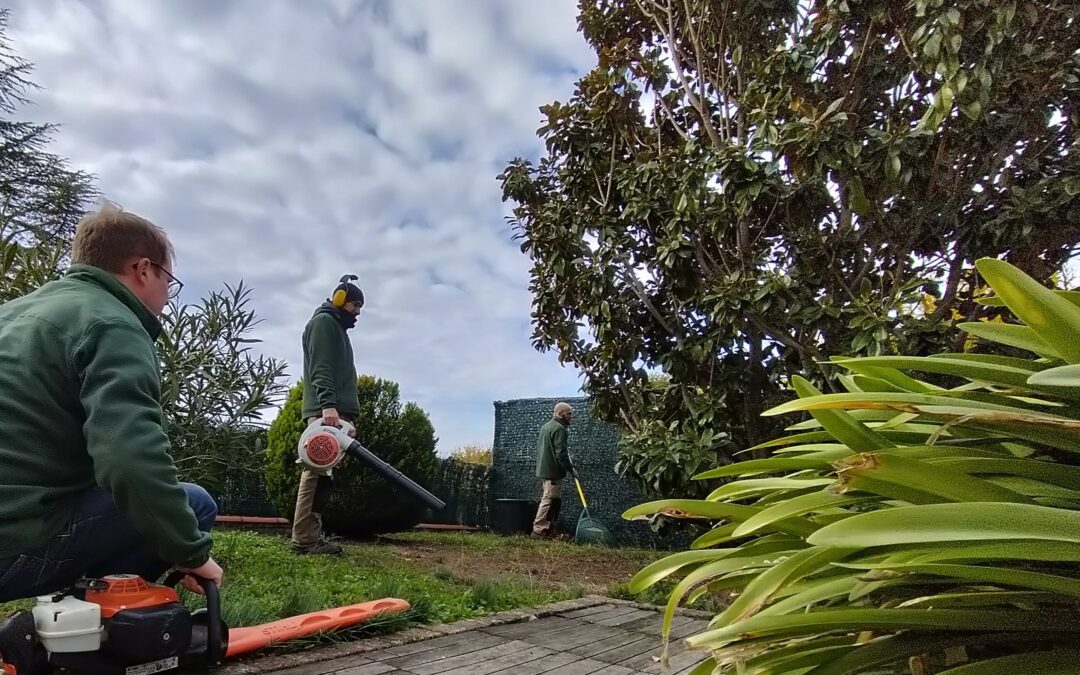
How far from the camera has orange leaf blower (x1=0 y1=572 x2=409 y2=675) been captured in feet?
4.21

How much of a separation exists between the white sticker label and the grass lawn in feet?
1.89

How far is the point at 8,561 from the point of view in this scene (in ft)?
4.44

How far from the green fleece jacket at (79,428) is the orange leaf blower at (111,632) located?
10 cm

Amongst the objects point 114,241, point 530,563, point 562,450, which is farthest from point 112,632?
point 562,450

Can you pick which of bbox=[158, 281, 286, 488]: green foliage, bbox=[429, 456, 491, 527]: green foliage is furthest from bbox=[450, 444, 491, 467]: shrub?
bbox=[158, 281, 286, 488]: green foliage

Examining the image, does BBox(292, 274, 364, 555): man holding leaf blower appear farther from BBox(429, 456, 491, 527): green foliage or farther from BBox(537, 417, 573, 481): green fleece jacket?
BBox(429, 456, 491, 527): green foliage

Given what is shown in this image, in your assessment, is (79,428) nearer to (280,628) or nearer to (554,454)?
(280,628)

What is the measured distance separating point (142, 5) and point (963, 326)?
3.77 m

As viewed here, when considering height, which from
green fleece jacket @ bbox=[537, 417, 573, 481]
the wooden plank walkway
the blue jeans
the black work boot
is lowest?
the wooden plank walkway

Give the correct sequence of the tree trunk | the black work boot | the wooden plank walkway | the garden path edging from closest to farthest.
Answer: the black work boot < the garden path edging < the wooden plank walkway < the tree trunk

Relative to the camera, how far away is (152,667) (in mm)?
1387

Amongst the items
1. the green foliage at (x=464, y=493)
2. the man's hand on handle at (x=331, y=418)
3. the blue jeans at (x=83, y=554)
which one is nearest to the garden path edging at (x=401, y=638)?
the blue jeans at (x=83, y=554)

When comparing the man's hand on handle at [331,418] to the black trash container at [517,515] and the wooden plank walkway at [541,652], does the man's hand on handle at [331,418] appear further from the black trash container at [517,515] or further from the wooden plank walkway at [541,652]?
the black trash container at [517,515]

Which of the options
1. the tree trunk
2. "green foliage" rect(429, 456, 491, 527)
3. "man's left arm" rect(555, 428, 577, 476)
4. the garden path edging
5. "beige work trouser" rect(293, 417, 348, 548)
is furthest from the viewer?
"green foliage" rect(429, 456, 491, 527)
